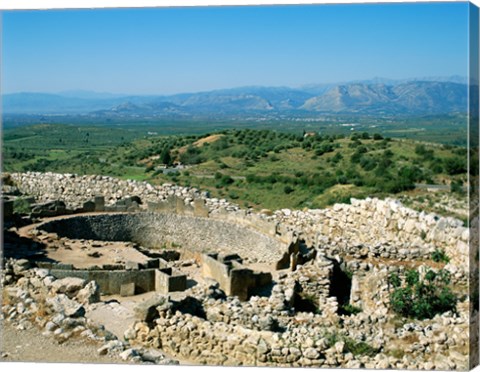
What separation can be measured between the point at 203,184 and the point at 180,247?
47.3 feet

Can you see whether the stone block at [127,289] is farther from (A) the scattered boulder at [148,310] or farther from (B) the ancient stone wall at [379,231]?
(B) the ancient stone wall at [379,231]

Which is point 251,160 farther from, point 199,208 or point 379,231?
point 379,231

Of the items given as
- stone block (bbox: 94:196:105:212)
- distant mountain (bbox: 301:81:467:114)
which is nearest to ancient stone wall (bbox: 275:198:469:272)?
distant mountain (bbox: 301:81:467:114)

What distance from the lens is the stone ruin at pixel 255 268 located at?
7.48 metres

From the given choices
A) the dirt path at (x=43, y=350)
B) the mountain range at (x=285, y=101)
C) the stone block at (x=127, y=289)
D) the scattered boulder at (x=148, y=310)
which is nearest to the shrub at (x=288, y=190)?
the mountain range at (x=285, y=101)

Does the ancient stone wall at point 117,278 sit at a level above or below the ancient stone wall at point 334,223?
below

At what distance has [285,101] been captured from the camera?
36.2 metres

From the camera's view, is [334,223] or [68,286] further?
[334,223]

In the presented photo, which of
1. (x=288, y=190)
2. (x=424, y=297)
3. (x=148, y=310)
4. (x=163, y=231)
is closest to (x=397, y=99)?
(x=163, y=231)

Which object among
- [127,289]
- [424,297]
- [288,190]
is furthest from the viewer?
[288,190]

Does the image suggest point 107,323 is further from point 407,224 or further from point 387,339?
point 407,224

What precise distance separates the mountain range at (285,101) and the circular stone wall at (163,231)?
2.83 metres

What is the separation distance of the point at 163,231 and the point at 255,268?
3.87m

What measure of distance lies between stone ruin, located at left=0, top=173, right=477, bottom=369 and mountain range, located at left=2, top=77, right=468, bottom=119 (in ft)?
6.77
